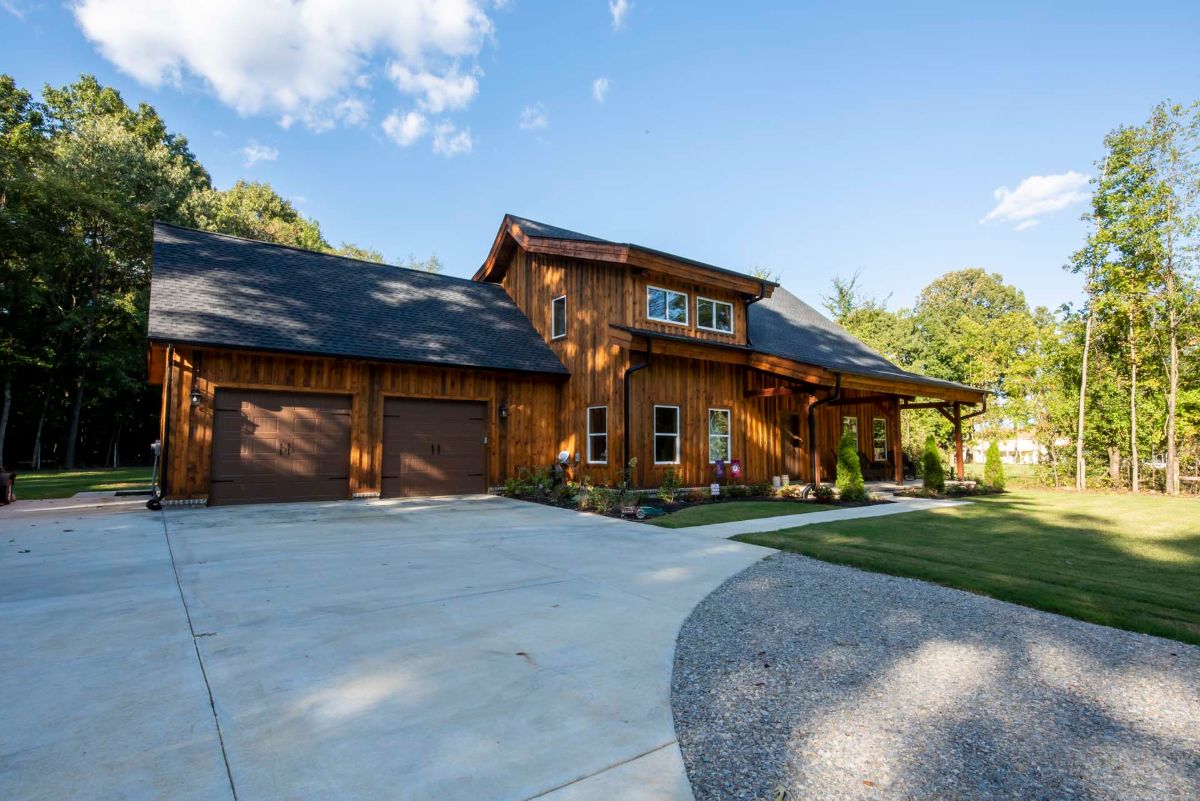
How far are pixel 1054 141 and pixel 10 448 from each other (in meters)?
40.7

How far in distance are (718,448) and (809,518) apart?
423cm

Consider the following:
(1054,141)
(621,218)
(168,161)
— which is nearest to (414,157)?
(621,218)

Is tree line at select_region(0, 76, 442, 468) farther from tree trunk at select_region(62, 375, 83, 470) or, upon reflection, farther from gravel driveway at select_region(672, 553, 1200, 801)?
gravel driveway at select_region(672, 553, 1200, 801)

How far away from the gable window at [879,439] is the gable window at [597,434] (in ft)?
35.0

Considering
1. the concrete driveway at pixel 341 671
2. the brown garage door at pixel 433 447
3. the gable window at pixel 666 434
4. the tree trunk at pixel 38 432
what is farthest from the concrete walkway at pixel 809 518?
the tree trunk at pixel 38 432

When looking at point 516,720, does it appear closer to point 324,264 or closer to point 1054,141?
point 324,264

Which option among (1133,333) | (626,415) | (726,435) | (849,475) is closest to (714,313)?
(726,435)

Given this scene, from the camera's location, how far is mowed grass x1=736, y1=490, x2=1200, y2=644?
4398mm

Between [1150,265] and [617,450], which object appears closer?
[617,450]

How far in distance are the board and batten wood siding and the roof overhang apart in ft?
10.5

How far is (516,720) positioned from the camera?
2.51m

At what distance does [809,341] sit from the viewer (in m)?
17.8

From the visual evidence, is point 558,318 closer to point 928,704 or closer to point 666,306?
point 666,306

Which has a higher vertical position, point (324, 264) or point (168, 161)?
point (168, 161)
